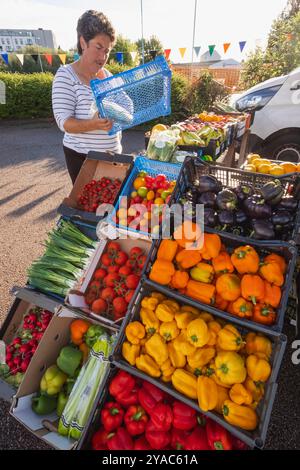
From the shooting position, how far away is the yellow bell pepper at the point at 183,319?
1.64 meters

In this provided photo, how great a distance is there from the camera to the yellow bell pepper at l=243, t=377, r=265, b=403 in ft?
4.79

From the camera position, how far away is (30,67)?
2866 cm

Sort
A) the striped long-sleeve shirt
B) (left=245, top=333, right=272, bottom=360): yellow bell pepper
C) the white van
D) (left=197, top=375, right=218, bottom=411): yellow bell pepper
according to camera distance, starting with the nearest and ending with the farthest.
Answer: (left=197, top=375, right=218, bottom=411): yellow bell pepper, (left=245, top=333, right=272, bottom=360): yellow bell pepper, the striped long-sleeve shirt, the white van

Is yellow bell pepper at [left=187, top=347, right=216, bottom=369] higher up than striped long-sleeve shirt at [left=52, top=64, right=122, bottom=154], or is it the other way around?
striped long-sleeve shirt at [left=52, top=64, right=122, bottom=154]

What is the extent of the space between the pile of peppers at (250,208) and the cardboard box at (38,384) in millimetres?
1077

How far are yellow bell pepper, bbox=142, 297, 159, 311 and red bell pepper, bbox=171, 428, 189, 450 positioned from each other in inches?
27.3

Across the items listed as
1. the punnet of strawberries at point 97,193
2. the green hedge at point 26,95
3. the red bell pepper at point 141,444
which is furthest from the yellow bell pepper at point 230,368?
the green hedge at point 26,95

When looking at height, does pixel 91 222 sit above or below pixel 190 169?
below

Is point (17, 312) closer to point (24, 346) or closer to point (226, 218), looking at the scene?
point (24, 346)

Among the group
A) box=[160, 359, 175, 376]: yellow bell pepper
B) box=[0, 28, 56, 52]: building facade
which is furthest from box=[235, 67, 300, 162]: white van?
box=[0, 28, 56, 52]: building facade

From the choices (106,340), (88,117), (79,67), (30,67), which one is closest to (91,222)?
(88,117)

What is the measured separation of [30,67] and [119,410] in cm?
3465

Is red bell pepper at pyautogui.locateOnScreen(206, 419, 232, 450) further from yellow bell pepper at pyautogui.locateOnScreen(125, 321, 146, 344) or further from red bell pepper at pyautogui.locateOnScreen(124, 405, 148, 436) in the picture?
yellow bell pepper at pyautogui.locateOnScreen(125, 321, 146, 344)
